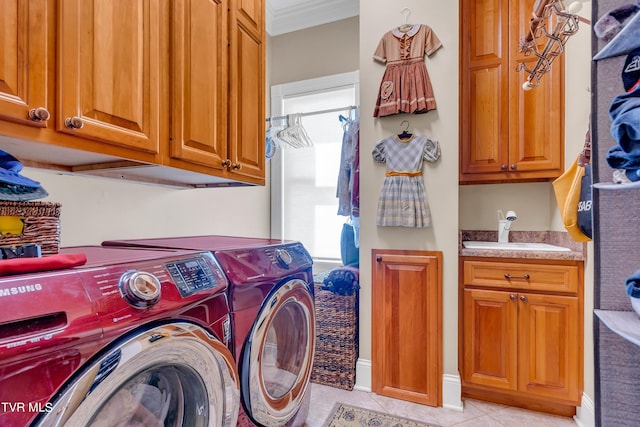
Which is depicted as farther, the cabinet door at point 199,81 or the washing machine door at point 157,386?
the cabinet door at point 199,81

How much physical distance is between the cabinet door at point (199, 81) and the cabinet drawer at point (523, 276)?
1.68m

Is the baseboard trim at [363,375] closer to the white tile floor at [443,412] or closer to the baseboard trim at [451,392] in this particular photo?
the white tile floor at [443,412]

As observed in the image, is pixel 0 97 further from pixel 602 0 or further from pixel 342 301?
pixel 342 301

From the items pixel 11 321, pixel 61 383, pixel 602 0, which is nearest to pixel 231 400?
pixel 61 383

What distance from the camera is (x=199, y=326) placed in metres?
0.93

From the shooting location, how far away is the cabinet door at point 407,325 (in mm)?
1990

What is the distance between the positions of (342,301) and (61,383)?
5.63ft

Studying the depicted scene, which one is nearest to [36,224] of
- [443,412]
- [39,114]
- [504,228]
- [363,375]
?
[39,114]

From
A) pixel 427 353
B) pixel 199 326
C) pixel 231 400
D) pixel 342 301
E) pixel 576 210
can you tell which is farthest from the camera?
pixel 342 301

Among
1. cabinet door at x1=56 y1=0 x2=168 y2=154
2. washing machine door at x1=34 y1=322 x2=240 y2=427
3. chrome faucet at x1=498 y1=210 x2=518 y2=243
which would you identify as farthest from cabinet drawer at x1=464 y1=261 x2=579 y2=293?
cabinet door at x1=56 y1=0 x2=168 y2=154

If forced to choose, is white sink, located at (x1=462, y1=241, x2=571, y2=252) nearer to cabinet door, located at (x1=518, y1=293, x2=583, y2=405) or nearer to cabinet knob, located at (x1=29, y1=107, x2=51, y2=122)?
cabinet door, located at (x1=518, y1=293, x2=583, y2=405)

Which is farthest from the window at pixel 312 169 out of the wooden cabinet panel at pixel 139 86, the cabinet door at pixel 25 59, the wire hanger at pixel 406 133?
the cabinet door at pixel 25 59

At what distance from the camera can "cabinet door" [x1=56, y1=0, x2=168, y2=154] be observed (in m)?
0.94

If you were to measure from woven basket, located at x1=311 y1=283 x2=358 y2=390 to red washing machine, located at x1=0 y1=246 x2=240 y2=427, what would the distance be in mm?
1195
